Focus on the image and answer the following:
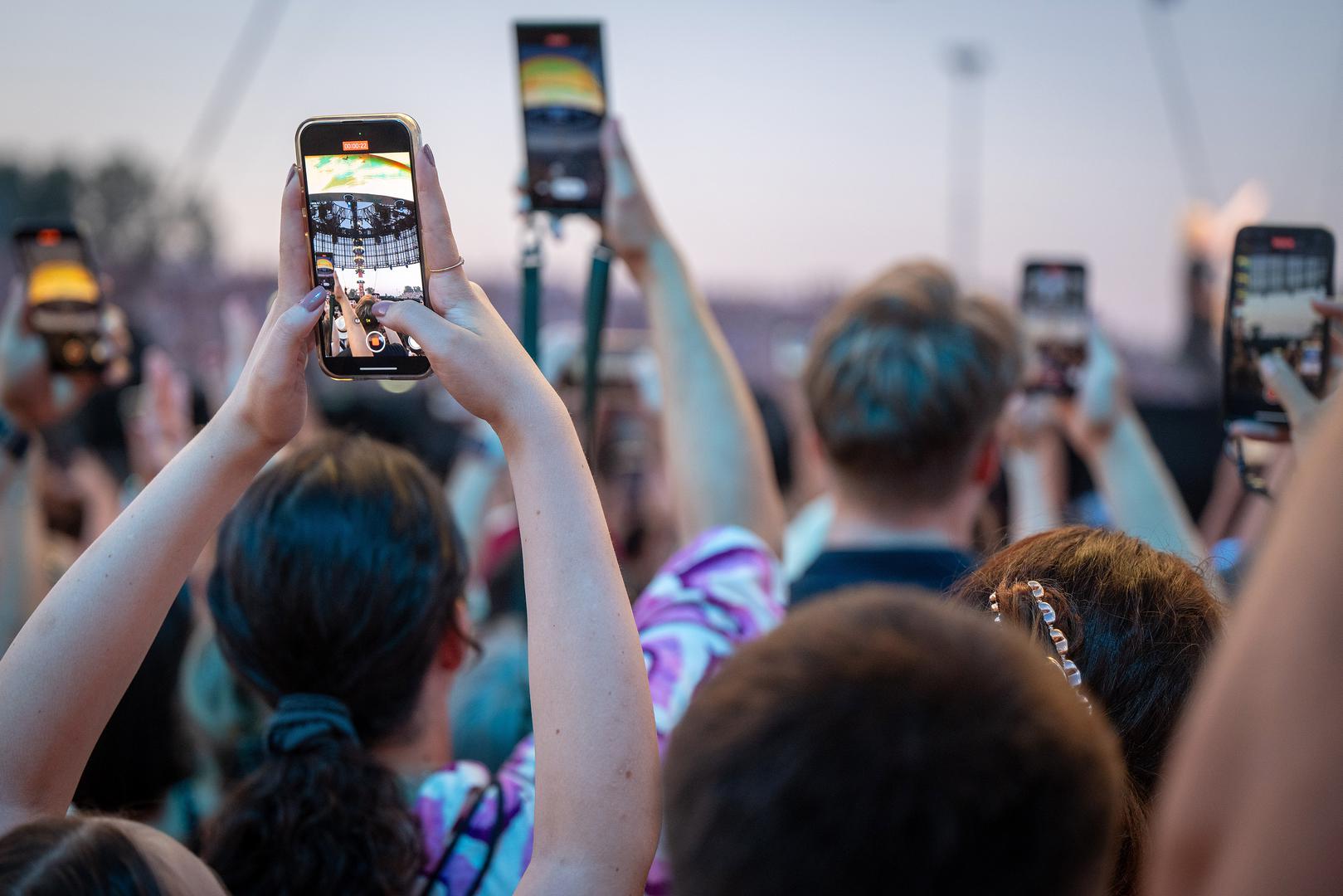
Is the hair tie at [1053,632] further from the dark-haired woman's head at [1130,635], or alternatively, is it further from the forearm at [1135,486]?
the forearm at [1135,486]

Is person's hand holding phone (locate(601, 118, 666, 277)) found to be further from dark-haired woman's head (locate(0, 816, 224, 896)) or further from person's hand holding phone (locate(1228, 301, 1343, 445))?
dark-haired woman's head (locate(0, 816, 224, 896))

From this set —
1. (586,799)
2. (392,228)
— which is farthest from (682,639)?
(392,228)

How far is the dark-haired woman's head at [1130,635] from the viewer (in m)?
0.88

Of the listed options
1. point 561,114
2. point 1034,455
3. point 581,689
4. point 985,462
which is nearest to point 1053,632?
point 581,689

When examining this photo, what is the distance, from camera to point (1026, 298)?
6.85 feet

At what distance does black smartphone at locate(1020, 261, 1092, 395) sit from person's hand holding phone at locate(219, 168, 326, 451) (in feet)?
4.76

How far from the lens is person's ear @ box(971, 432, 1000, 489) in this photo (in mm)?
1672

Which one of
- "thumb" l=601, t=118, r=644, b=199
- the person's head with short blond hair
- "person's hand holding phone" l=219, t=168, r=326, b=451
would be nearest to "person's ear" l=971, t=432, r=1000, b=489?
the person's head with short blond hair

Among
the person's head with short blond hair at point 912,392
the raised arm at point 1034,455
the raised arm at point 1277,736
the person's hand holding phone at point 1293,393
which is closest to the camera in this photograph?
the raised arm at point 1277,736

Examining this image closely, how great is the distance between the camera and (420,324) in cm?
86

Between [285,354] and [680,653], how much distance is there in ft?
1.95

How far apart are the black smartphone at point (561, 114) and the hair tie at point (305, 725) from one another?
31.7 inches

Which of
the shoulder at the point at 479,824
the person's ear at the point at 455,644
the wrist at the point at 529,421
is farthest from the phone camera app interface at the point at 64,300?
the wrist at the point at 529,421

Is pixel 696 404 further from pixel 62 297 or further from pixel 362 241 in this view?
pixel 62 297
